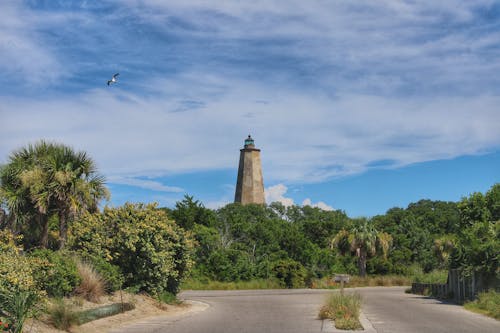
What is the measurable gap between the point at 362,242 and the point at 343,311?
36540mm

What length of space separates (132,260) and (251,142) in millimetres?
72474

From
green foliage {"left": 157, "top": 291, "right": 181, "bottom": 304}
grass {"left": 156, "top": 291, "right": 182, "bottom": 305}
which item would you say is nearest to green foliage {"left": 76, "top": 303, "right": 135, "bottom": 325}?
grass {"left": 156, "top": 291, "right": 182, "bottom": 305}

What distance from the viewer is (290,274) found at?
1859 inches

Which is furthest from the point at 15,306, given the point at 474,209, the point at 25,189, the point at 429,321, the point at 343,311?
the point at 474,209

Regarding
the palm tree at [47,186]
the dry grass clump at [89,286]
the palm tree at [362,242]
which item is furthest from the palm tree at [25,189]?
the palm tree at [362,242]

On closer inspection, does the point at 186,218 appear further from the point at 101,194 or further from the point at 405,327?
the point at 405,327

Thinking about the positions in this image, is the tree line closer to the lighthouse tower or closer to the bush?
the bush

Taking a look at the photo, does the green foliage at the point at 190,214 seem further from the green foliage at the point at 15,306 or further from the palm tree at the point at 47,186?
the green foliage at the point at 15,306

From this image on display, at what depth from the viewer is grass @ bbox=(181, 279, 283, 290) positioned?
148ft

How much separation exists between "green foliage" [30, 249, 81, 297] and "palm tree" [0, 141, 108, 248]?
305 inches

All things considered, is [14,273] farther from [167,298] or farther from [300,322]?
[167,298]

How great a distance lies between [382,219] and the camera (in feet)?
251

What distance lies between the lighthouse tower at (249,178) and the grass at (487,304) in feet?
220

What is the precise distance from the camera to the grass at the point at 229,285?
45219 millimetres
